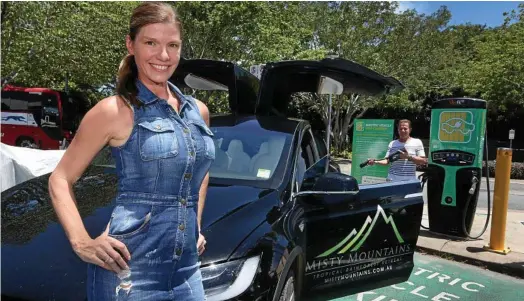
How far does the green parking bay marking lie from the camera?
4.28m

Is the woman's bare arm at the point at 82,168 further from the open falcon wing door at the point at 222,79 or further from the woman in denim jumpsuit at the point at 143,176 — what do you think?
the open falcon wing door at the point at 222,79

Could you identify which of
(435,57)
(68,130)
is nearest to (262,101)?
(68,130)

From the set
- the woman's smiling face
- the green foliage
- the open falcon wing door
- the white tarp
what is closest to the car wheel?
the woman's smiling face

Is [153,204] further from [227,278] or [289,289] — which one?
[289,289]

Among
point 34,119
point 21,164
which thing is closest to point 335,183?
point 21,164

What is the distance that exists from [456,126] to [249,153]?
3881 millimetres

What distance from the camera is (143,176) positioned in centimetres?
136

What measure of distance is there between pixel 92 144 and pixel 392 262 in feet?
9.79

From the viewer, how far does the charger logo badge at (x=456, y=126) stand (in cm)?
602

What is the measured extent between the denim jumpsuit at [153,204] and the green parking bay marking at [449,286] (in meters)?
2.99

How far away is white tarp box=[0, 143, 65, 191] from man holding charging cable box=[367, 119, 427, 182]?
4.21 m

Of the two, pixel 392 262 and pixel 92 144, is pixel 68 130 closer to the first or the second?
pixel 392 262

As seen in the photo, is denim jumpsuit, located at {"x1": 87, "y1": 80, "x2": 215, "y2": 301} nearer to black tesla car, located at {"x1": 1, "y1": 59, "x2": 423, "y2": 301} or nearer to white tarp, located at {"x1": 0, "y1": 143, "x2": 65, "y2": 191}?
black tesla car, located at {"x1": 1, "y1": 59, "x2": 423, "y2": 301}

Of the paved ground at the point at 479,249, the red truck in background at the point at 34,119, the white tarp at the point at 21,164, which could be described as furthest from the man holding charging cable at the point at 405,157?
the red truck in background at the point at 34,119
